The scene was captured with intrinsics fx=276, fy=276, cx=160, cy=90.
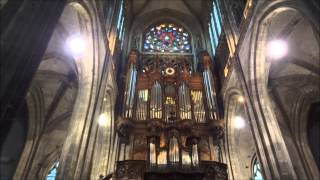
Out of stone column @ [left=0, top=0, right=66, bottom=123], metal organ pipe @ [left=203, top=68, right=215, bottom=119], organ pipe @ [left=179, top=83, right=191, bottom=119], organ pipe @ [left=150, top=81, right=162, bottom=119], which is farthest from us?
metal organ pipe @ [left=203, top=68, right=215, bottom=119]

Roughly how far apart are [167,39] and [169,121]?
27.8 ft

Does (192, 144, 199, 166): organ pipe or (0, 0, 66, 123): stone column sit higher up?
(192, 144, 199, 166): organ pipe

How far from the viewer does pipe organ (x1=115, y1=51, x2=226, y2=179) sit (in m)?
11.4

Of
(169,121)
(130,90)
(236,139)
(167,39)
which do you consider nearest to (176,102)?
(169,121)

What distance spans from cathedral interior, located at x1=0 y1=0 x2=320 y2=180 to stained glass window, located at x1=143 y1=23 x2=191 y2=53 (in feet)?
0.79

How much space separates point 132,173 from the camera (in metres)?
11.0

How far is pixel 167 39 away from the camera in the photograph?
65.7 feet

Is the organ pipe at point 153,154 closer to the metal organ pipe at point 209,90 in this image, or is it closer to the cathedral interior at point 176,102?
the cathedral interior at point 176,102

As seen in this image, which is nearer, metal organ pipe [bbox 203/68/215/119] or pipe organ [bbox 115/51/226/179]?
pipe organ [bbox 115/51/226/179]

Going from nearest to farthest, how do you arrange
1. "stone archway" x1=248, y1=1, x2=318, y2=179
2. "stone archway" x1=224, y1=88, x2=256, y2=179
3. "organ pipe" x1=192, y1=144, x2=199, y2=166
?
"stone archway" x1=248, y1=1, x2=318, y2=179 → "organ pipe" x1=192, y1=144, x2=199, y2=166 → "stone archway" x1=224, y1=88, x2=256, y2=179

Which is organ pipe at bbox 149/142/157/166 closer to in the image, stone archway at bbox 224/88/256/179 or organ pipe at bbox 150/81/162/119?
organ pipe at bbox 150/81/162/119

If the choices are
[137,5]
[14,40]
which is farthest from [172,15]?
[14,40]

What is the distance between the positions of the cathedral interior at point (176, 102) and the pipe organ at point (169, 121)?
0.19ft

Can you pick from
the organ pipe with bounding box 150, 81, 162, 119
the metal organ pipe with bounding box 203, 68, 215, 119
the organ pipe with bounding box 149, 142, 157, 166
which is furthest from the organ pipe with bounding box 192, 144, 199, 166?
the organ pipe with bounding box 150, 81, 162, 119
